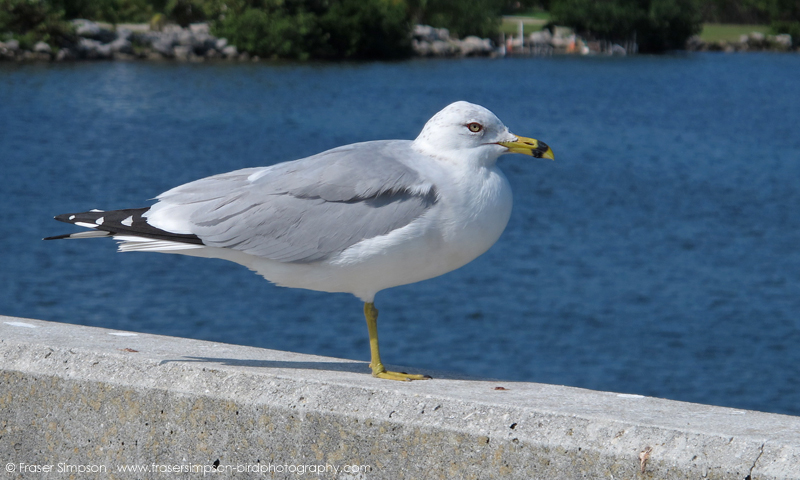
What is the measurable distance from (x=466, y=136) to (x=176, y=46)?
5197 cm

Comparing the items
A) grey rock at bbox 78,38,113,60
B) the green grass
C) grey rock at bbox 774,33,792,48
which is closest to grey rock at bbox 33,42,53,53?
grey rock at bbox 78,38,113,60

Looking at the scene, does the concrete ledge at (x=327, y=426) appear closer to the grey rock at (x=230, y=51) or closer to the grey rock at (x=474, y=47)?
the grey rock at (x=230, y=51)

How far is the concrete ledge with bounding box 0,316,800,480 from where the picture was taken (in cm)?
250

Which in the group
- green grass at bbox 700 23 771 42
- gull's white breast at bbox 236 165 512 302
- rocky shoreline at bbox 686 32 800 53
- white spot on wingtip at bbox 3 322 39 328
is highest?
gull's white breast at bbox 236 165 512 302

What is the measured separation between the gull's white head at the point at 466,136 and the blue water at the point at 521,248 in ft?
31.7

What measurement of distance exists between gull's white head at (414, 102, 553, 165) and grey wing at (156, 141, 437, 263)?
0.14 meters

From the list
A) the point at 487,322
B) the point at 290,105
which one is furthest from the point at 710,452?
the point at 290,105

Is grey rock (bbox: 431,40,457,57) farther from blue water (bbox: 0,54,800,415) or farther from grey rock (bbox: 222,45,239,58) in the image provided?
blue water (bbox: 0,54,800,415)

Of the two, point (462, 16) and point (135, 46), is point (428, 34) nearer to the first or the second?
point (462, 16)

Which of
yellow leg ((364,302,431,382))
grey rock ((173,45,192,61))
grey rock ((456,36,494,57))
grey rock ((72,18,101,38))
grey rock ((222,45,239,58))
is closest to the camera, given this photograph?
yellow leg ((364,302,431,382))

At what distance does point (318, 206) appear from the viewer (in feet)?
11.1

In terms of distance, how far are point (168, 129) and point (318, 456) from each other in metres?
29.2

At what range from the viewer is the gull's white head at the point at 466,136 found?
133 inches

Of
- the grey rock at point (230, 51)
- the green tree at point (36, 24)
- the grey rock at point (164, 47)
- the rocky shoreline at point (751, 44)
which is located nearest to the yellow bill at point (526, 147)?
the green tree at point (36, 24)
